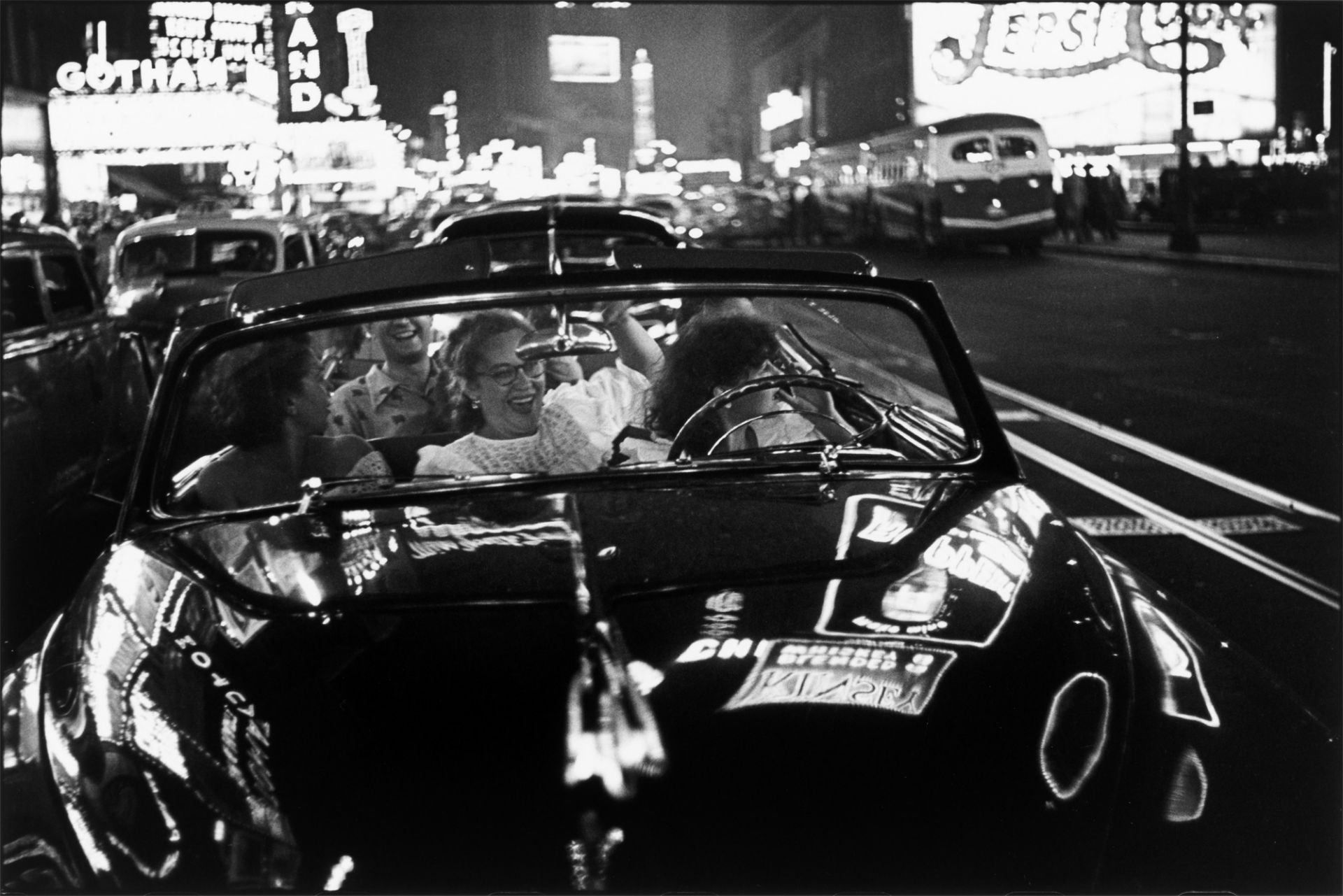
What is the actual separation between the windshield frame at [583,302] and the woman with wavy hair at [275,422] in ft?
0.20

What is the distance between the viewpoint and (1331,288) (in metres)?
24.8

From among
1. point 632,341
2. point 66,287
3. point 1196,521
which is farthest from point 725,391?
point 66,287

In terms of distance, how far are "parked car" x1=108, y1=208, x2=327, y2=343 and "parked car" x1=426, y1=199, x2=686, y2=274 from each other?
5704mm

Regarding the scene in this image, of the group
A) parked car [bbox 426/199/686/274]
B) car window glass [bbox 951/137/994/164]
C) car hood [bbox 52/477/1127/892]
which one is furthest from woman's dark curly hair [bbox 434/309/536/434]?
car window glass [bbox 951/137/994/164]

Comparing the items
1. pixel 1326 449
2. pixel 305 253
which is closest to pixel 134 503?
pixel 1326 449

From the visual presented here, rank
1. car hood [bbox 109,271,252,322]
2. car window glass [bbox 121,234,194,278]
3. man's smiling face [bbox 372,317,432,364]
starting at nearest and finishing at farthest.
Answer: man's smiling face [bbox 372,317,432,364] < car hood [bbox 109,271,252,322] < car window glass [bbox 121,234,194,278]

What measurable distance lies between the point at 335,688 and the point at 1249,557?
593cm

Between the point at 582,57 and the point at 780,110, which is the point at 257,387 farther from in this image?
the point at 780,110

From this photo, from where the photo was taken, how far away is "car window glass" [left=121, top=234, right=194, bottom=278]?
655 inches

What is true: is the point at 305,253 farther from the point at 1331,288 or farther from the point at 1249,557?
the point at 1331,288

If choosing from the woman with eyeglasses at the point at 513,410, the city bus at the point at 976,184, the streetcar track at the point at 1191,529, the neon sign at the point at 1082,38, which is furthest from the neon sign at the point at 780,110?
the woman with eyeglasses at the point at 513,410

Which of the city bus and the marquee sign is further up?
the marquee sign

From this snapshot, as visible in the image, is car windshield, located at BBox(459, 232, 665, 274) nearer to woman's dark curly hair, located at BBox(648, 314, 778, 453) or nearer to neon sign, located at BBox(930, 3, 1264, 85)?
woman's dark curly hair, located at BBox(648, 314, 778, 453)

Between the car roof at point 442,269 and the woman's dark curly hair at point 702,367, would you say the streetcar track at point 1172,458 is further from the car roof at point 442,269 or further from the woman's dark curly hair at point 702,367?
the woman's dark curly hair at point 702,367
